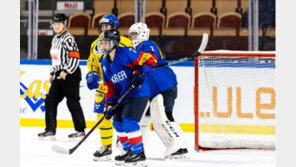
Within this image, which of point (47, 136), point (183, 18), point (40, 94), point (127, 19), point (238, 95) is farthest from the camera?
point (183, 18)

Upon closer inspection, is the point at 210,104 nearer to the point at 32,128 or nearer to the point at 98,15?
the point at 32,128

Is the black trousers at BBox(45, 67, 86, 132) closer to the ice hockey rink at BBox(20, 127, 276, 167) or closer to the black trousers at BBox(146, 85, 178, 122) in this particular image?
the ice hockey rink at BBox(20, 127, 276, 167)

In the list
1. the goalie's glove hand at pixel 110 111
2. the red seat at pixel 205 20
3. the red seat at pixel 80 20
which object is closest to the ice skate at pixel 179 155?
the goalie's glove hand at pixel 110 111

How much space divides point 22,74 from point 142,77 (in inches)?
115

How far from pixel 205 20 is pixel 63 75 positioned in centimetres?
237

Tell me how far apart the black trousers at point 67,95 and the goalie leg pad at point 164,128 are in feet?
4.03

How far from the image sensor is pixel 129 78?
358 cm

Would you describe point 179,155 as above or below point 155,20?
below

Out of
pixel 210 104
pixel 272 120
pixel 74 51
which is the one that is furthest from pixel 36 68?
pixel 272 120

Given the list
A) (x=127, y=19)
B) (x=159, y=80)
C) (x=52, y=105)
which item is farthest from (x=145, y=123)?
(x=127, y=19)

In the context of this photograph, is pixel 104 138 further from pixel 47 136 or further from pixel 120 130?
pixel 47 136

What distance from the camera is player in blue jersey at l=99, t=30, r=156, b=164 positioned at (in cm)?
349

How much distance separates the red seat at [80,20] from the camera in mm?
7125

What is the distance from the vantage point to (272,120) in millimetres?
4777
